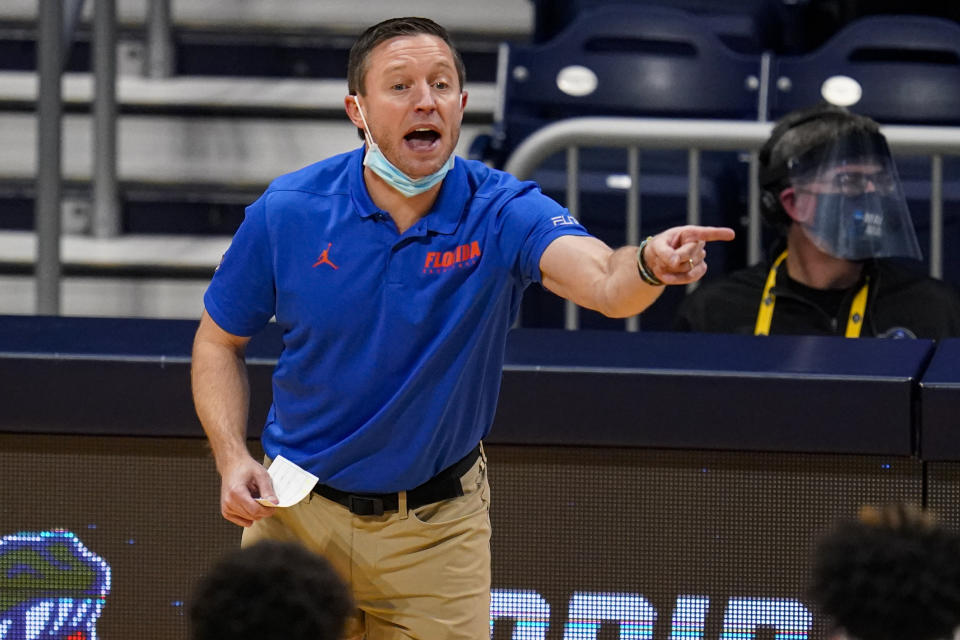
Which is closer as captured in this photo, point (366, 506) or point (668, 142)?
point (366, 506)

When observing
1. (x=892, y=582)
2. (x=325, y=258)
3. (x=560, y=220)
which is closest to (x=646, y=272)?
(x=560, y=220)

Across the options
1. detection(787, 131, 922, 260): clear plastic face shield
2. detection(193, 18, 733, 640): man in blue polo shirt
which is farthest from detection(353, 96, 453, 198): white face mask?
detection(787, 131, 922, 260): clear plastic face shield

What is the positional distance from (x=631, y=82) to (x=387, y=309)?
3237 mm

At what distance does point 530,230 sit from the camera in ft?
7.53

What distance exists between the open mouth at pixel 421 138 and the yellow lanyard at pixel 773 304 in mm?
1562

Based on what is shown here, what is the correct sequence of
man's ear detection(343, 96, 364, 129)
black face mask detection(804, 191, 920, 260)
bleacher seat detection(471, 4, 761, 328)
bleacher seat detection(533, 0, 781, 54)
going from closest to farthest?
man's ear detection(343, 96, 364, 129) → black face mask detection(804, 191, 920, 260) → bleacher seat detection(471, 4, 761, 328) → bleacher seat detection(533, 0, 781, 54)

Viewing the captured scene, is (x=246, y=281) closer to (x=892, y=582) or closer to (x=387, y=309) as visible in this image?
(x=387, y=309)

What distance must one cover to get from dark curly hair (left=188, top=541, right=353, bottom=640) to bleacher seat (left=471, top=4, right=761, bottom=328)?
373 cm

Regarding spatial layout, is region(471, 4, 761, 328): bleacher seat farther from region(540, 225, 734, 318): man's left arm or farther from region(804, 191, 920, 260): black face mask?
region(540, 225, 734, 318): man's left arm

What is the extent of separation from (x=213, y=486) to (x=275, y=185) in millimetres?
574

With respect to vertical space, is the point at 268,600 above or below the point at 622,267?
below

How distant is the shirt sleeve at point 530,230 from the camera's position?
2.27 meters

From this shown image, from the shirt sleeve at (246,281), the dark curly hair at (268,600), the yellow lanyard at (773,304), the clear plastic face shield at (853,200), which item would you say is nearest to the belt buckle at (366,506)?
the shirt sleeve at (246,281)

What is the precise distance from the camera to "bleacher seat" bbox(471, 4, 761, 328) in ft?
16.3
